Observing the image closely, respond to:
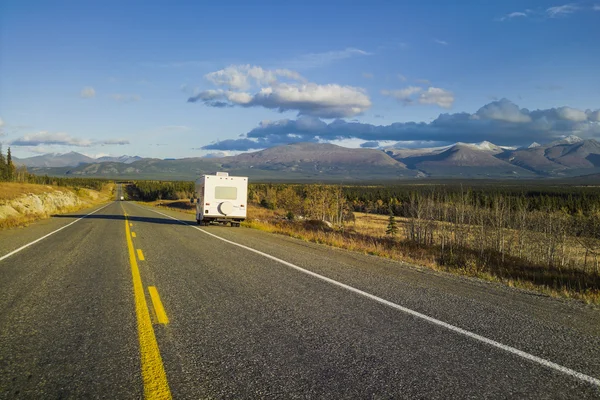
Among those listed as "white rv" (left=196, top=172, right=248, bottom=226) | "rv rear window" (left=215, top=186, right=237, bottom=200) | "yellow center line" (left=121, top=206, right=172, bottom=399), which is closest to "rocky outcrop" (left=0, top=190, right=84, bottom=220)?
"white rv" (left=196, top=172, right=248, bottom=226)

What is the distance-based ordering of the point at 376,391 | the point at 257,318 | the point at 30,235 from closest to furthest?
the point at 376,391
the point at 257,318
the point at 30,235

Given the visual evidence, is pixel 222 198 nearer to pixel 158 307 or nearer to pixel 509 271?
pixel 509 271

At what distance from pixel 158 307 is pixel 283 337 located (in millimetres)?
2293

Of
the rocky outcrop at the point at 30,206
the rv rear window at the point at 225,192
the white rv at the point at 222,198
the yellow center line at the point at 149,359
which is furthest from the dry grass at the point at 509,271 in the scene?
the rocky outcrop at the point at 30,206

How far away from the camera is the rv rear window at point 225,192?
22.6 meters

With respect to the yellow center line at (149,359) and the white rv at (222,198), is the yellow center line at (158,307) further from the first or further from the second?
the white rv at (222,198)

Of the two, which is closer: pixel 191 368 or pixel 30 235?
pixel 191 368

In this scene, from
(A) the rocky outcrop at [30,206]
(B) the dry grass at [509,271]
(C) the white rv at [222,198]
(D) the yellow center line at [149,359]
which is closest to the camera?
(D) the yellow center line at [149,359]

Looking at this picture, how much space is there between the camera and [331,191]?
49.6m

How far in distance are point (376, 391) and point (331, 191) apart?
46225mm

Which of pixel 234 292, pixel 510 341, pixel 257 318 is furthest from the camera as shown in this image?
pixel 234 292

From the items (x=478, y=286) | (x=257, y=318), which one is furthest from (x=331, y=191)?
(x=257, y=318)

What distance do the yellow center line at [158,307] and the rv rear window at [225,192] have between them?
50.7ft

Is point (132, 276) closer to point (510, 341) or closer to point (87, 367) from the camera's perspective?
point (87, 367)
